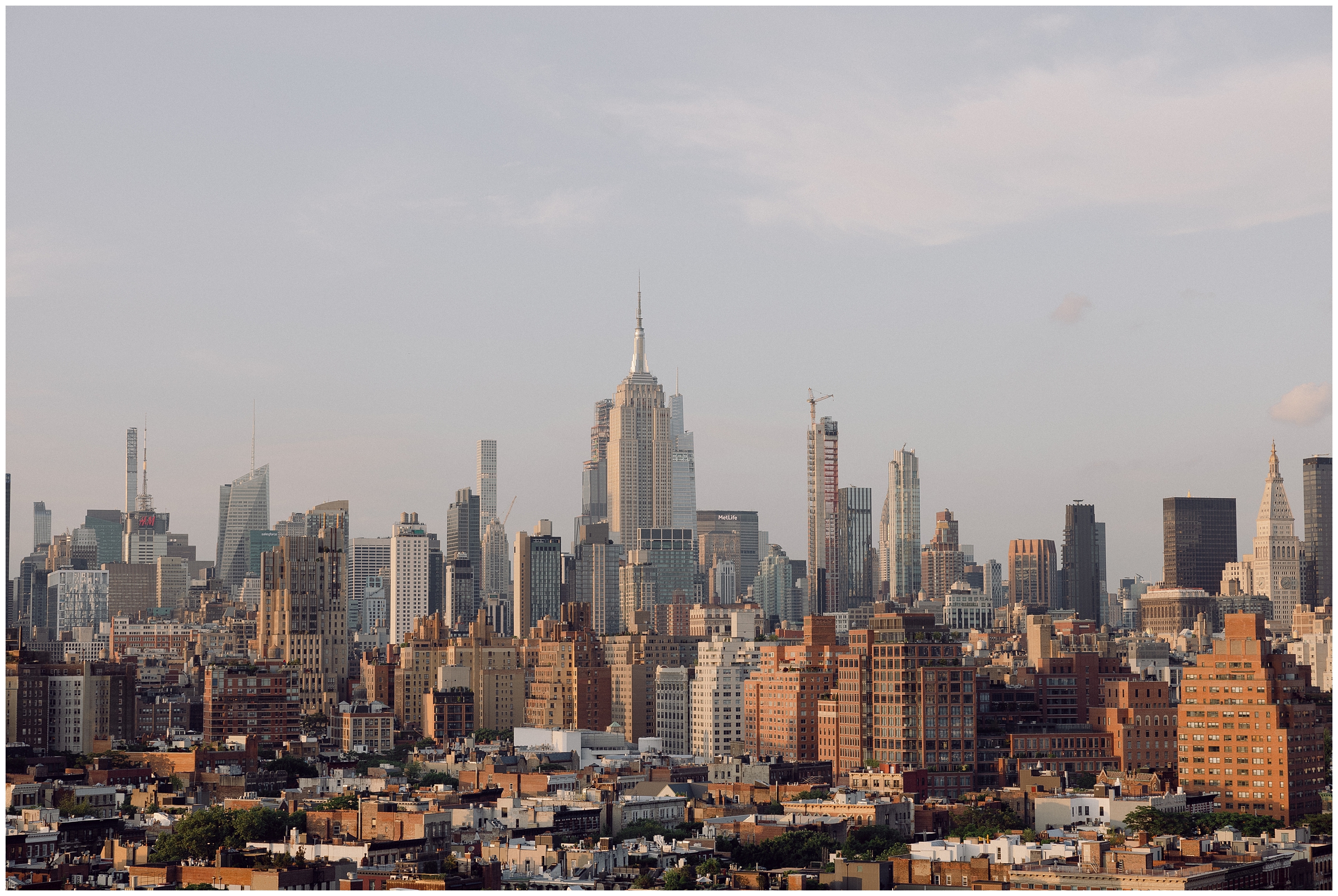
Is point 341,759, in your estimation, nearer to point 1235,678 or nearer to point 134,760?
point 134,760

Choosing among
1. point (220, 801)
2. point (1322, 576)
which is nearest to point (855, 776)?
point (220, 801)

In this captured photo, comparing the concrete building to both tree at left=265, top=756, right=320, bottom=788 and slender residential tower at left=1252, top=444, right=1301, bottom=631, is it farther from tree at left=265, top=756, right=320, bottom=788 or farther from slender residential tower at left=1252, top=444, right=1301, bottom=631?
slender residential tower at left=1252, top=444, right=1301, bottom=631

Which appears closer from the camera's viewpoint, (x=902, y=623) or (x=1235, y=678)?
(x=1235, y=678)

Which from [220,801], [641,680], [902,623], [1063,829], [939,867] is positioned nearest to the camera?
[939,867]

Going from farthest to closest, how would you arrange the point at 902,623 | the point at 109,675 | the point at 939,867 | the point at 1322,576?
the point at 1322,576
the point at 109,675
the point at 902,623
the point at 939,867

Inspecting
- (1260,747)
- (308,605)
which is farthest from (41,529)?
(1260,747)

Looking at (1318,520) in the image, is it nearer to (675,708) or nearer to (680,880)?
(675,708)

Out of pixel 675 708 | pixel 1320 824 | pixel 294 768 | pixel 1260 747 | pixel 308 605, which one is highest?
pixel 308 605
